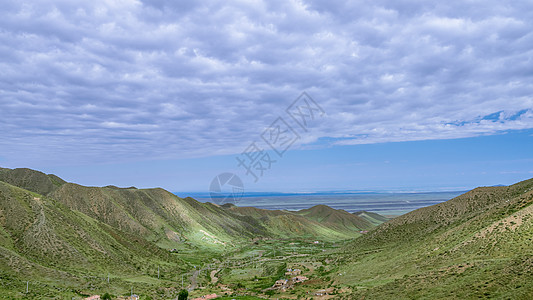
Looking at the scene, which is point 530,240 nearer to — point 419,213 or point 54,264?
point 419,213

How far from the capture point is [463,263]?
155ft

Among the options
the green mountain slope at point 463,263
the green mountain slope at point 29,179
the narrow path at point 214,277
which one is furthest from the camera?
the green mountain slope at point 29,179

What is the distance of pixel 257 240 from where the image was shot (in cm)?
18588

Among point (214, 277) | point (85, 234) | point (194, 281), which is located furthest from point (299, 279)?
point (85, 234)

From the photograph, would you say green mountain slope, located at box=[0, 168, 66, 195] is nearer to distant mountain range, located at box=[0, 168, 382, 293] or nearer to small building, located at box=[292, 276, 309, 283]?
distant mountain range, located at box=[0, 168, 382, 293]

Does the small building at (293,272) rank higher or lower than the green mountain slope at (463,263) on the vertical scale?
lower

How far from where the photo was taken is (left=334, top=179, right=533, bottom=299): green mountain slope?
36.4 m

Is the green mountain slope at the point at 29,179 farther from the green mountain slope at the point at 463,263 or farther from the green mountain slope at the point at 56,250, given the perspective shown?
the green mountain slope at the point at 463,263

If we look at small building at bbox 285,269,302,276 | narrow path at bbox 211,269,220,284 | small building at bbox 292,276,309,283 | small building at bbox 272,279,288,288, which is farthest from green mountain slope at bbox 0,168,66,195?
small building at bbox 292,276,309,283

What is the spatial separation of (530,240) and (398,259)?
953 inches

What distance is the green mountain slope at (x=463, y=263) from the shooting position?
36384 millimetres

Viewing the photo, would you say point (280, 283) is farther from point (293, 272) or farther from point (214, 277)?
point (214, 277)

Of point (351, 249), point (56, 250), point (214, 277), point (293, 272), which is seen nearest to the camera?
point (56, 250)

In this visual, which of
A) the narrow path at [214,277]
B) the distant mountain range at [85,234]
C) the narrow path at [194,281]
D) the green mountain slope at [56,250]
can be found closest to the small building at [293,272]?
the narrow path at [214,277]
